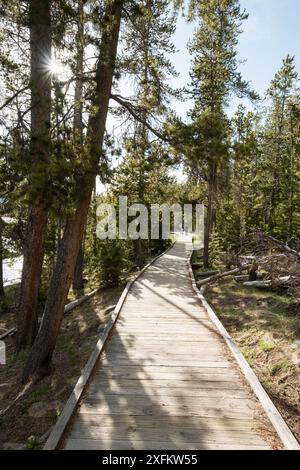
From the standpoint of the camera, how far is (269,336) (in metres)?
6.92

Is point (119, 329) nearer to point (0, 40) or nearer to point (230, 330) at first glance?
point (230, 330)

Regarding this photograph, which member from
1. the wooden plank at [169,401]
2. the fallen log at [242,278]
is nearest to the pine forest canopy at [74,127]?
the wooden plank at [169,401]

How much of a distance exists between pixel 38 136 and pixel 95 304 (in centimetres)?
820

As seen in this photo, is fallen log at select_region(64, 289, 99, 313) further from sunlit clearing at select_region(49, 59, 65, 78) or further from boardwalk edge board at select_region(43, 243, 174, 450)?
sunlit clearing at select_region(49, 59, 65, 78)

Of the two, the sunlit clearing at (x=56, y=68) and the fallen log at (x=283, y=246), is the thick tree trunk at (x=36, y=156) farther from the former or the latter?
the fallen log at (x=283, y=246)

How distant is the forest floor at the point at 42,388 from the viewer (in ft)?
15.6

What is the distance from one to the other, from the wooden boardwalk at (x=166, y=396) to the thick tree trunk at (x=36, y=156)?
2.68 m

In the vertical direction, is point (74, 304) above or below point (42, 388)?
above

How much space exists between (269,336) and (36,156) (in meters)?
5.82

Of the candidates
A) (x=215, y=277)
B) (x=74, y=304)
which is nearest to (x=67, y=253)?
(x=74, y=304)

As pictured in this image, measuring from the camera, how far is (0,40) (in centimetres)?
716

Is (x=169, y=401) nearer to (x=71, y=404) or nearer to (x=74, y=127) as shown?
(x=71, y=404)

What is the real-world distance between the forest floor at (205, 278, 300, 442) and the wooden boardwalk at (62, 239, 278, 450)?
2.35ft

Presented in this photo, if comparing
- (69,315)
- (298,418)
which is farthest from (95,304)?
(298,418)
